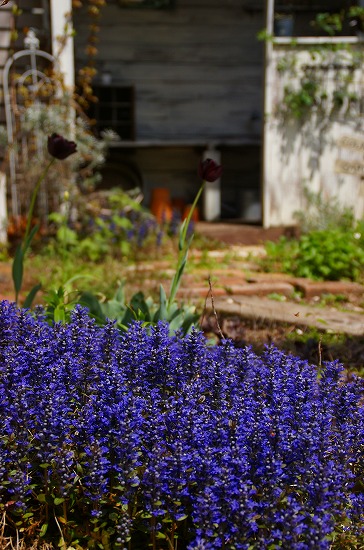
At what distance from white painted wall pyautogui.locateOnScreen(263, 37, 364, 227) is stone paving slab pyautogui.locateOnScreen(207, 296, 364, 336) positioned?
9.43 feet

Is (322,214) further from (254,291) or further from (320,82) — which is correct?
(254,291)

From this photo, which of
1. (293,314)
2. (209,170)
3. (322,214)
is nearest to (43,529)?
(209,170)

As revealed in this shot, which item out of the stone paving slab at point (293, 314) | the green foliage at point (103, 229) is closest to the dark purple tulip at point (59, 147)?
the stone paving slab at point (293, 314)

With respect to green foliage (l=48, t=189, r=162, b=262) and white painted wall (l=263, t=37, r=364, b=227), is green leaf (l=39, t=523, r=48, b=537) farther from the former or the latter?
white painted wall (l=263, t=37, r=364, b=227)

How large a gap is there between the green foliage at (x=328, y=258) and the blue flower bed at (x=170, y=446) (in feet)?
12.0

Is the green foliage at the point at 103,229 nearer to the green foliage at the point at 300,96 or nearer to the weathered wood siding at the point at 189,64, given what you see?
the green foliage at the point at 300,96

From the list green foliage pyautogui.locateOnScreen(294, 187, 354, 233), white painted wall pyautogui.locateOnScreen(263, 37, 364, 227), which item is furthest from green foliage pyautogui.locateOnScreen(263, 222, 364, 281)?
white painted wall pyautogui.locateOnScreen(263, 37, 364, 227)

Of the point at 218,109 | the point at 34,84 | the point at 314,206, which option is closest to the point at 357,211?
the point at 314,206

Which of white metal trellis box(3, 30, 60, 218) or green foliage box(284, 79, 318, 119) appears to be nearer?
white metal trellis box(3, 30, 60, 218)

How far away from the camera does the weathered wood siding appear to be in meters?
9.59

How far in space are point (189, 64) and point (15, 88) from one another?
319 cm

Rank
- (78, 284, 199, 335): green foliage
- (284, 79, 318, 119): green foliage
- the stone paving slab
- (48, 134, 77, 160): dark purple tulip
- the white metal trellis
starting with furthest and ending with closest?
(284, 79, 318, 119): green foliage → the white metal trellis → the stone paving slab → (48, 134, 77, 160): dark purple tulip → (78, 284, 199, 335): green foliage

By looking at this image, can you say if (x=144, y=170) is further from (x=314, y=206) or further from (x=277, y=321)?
(x=277, y=321)

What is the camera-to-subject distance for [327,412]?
230 cm
